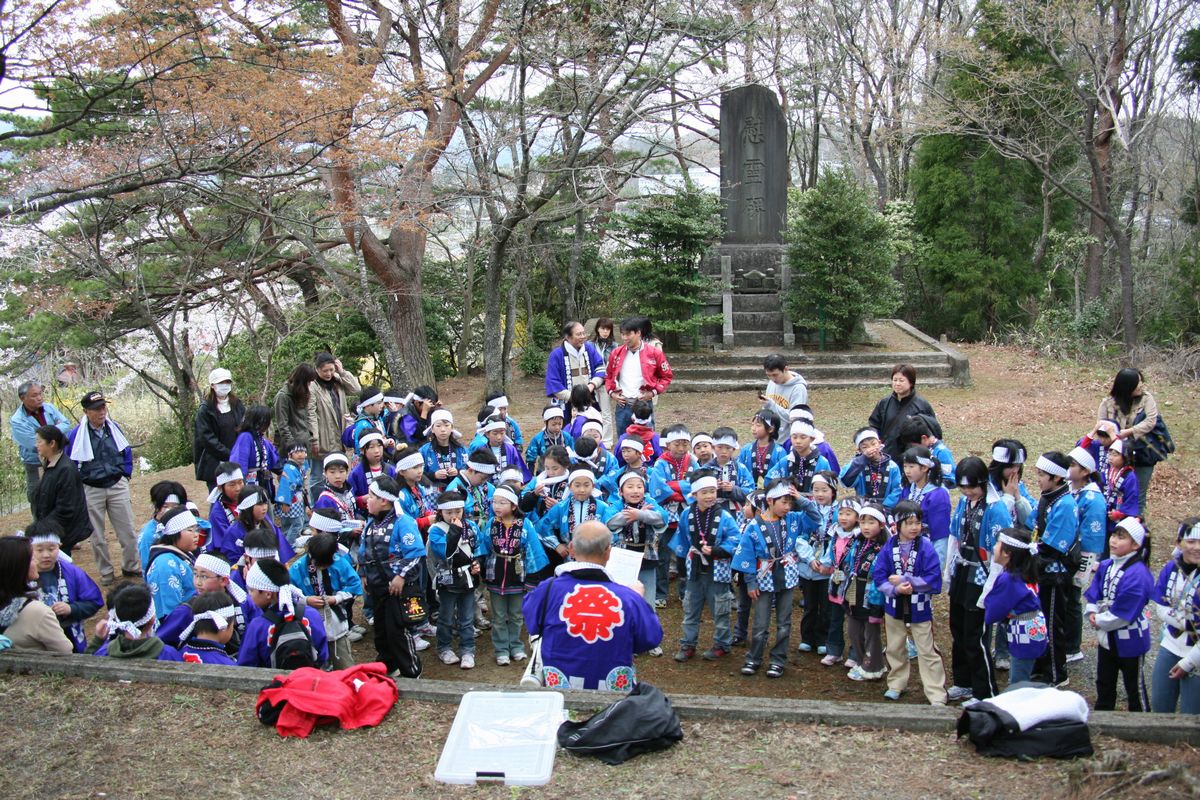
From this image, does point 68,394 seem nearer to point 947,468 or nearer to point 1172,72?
point 947,468

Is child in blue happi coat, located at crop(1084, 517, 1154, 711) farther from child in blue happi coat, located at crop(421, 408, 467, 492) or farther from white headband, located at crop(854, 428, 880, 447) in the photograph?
child in blue happi coat, located at crop(421, 408, 467, 492)

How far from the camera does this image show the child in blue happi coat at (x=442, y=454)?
7.52 metres

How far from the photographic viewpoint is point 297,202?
15781 millimetres

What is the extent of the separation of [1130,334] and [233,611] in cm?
1777

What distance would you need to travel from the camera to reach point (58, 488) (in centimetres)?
737

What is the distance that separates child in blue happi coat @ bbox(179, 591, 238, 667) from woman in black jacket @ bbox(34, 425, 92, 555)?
2.72m

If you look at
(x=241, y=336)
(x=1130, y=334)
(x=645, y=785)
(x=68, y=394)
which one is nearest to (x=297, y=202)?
(x=241, y=336)

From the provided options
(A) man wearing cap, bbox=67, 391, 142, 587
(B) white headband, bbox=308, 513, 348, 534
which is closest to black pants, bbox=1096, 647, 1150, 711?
(B) white headband, bbox=308, 513, 348, 534

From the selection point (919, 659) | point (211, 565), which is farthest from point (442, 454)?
point (919, 659)

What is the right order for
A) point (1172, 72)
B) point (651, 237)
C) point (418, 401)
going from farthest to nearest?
1. point (1172, 72)
2. point (651, 237)
3. point (418, 401)

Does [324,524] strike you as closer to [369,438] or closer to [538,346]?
[369,438]

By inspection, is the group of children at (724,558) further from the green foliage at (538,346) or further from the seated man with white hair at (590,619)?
the green foliage at (538,346)

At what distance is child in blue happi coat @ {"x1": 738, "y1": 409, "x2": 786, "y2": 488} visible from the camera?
737cm

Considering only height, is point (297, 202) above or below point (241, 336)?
above
